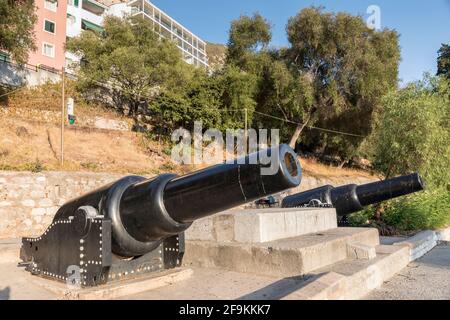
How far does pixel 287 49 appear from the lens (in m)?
26.6

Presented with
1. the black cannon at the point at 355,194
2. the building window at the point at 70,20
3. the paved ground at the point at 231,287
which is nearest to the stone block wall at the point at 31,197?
the paved ground at the point at 231,287

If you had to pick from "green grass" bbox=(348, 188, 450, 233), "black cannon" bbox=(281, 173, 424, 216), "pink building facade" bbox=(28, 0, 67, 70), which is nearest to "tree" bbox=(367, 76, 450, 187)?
"green grass" bbox=(348, 188, 450, 233)

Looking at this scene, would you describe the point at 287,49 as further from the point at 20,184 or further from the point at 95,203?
the point at 95,203

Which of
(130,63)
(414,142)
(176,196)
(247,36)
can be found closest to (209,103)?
(130,63)

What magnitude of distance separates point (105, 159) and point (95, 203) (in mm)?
13617

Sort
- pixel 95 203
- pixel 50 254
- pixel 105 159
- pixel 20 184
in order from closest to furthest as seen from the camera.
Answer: pixel 95 203
pixel 50 254
pixel 20 184
pixel 105 159

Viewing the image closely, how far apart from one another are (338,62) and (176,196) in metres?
23.7

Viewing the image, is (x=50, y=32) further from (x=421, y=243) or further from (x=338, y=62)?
(x=421, y=243)

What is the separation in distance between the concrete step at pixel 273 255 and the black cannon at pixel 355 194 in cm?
332

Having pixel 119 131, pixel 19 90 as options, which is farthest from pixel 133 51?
pixel 19 90

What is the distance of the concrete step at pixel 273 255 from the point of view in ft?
13.7

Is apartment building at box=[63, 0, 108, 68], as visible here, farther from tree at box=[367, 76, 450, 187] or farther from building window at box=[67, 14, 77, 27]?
tree at box=[367, 76, 450, 187]

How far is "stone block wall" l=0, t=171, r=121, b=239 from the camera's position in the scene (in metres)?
10.6

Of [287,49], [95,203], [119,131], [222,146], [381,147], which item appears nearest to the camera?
[95,203]
